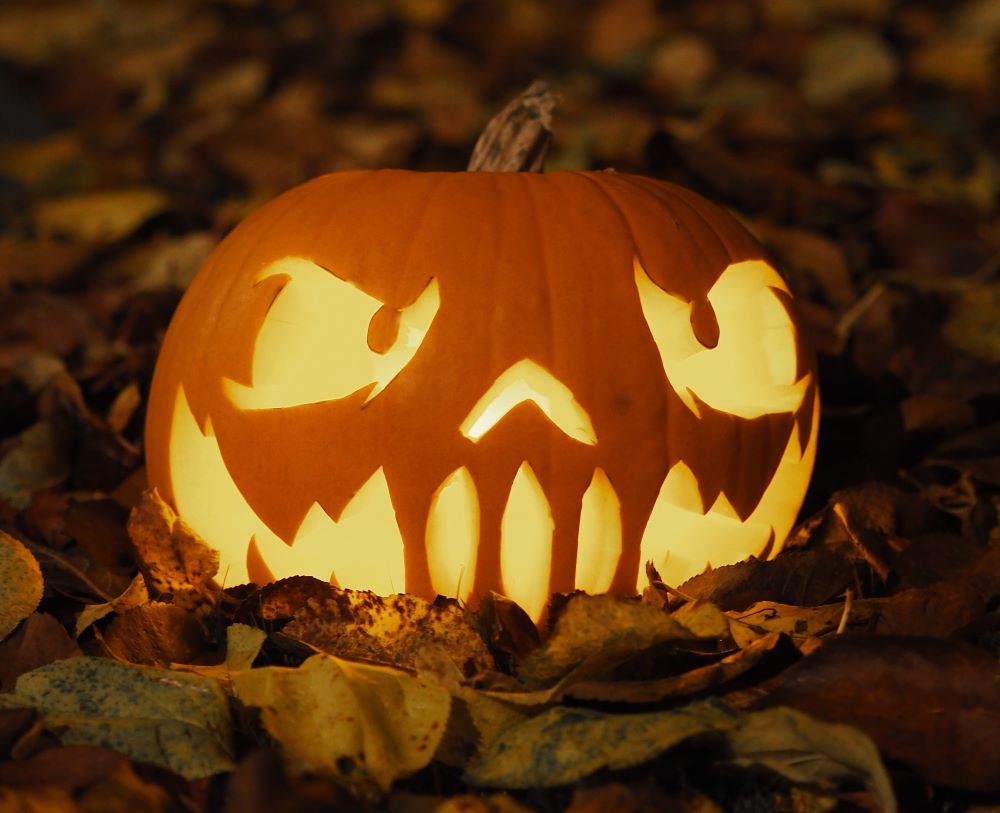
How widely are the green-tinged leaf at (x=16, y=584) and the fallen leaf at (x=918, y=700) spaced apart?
36.5 inches

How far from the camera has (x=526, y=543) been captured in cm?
143

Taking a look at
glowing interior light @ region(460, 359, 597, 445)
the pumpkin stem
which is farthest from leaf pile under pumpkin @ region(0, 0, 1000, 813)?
the pumpkin stem

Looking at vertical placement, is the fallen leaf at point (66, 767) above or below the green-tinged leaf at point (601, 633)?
below

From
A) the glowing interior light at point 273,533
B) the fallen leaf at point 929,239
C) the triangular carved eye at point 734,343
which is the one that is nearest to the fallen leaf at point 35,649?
the glowing interior light at point 273,533

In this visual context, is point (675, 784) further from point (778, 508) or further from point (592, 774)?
point (778, 508)

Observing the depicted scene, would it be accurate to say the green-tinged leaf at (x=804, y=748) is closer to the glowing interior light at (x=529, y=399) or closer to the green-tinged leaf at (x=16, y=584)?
the glowing interior light at (x=529, y=399)

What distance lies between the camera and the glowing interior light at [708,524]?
148cm

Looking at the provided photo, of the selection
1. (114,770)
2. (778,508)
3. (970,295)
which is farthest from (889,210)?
(114,770)

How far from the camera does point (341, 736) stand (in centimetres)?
116

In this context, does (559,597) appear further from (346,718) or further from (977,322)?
(977,322)

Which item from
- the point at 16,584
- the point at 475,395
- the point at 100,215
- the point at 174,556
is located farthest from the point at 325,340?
the point at 100,215

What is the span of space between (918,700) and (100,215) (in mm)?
2790

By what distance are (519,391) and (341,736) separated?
0.49m

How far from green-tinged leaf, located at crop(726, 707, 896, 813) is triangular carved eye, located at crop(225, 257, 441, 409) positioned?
2.01ft
